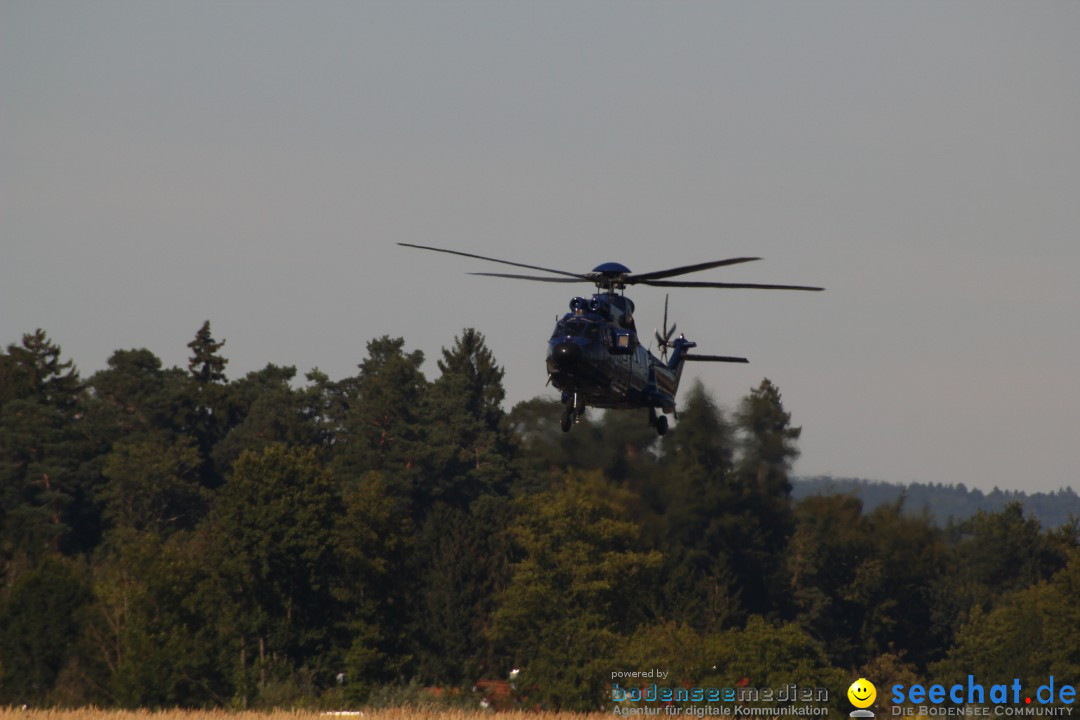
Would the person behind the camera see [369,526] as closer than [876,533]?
Yes

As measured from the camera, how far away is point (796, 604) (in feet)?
388

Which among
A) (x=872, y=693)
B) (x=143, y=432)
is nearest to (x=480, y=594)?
(x=143, y=432)

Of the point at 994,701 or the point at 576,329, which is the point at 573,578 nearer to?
the point at 994,701

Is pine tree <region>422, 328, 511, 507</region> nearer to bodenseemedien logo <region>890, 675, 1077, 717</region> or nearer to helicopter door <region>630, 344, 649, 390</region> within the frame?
bodenseemedien logo <region>890, 675, 1077, 717</region>

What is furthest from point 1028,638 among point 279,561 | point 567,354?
point 567,354

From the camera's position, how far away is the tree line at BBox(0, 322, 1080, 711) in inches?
3561

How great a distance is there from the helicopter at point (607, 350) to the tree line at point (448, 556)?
129ft

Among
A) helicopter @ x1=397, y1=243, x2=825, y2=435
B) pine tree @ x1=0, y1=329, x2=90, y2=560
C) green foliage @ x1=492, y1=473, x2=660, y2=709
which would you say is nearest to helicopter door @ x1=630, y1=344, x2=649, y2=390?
helicopter @ x1=397, y1=243, x2=825, y2=435

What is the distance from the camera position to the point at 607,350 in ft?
135

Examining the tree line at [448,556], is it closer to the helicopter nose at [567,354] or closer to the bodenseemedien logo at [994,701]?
the bodenseemedien logo at [994,701]

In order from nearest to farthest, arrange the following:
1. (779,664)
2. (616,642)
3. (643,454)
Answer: (779,664) → (616,642) → (643,454)

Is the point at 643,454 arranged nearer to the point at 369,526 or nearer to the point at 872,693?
the point at 369,526

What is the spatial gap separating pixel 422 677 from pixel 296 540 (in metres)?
12.7

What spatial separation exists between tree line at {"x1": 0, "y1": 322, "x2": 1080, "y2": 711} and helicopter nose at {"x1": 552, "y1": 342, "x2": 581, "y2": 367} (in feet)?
139
